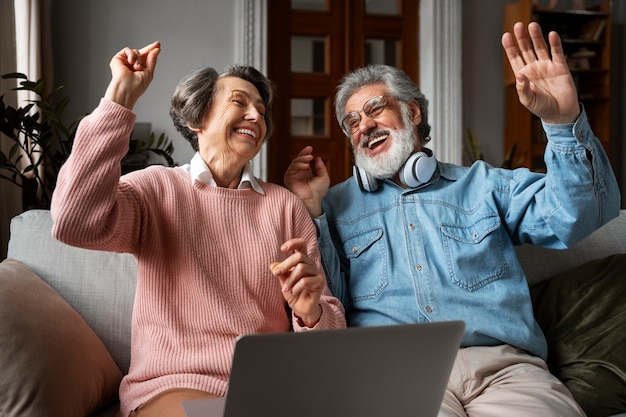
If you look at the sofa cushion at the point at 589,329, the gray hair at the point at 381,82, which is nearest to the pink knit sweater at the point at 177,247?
the gray hair at the point at 381,82

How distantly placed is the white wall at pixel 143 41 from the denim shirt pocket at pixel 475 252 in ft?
10.6

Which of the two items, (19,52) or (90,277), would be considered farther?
(19,52)

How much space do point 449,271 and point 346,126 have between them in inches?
23.5

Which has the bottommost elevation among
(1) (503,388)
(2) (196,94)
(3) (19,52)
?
(1) (503,388)

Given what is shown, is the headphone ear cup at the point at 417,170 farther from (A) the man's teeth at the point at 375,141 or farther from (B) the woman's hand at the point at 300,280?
(B) the woman's hand at the point at 300,280

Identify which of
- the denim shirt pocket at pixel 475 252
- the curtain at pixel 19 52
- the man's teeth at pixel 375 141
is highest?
the curtain at pixel 19 52

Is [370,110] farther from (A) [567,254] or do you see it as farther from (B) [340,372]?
(B) [340,372]

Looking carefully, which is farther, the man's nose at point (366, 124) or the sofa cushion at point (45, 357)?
the man's nose at point (366, 124)

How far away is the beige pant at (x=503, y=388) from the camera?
1.68m

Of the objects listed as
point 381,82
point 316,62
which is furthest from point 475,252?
point 316,62

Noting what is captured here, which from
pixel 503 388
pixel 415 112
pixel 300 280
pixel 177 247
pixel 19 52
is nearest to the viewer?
pixel 300 280

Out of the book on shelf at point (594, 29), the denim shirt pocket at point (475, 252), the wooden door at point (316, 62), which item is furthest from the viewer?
the book on shelf at point (594, 29)

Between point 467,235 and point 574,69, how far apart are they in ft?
14.3

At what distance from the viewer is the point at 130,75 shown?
1.51 m
